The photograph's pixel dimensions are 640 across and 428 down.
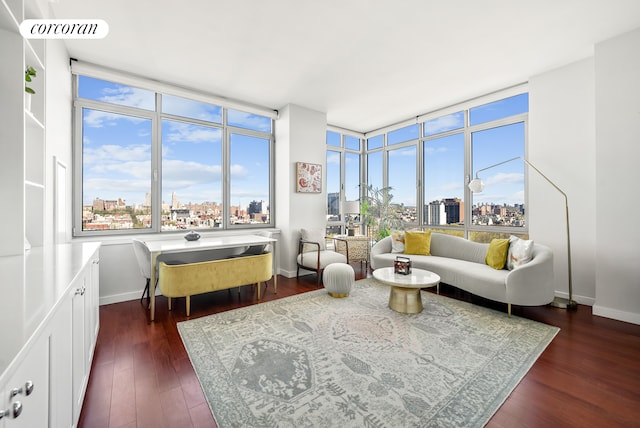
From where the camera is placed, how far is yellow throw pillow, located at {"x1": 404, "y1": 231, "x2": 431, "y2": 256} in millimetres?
4383

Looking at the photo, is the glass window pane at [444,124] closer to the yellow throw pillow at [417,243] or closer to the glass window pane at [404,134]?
the glass window pane at [404,134]

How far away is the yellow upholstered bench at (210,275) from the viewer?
299 centimetres

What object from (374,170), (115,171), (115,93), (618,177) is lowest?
(618,177)

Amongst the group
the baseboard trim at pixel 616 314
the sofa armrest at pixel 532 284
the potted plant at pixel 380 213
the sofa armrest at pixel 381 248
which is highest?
the potted plant at pixel 380 213

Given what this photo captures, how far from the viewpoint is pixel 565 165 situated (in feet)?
11.4

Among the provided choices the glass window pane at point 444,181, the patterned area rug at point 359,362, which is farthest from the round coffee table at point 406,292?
the glass window pane at point 444,181

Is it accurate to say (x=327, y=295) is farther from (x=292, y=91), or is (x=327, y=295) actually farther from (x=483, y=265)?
(x=292, y=91)

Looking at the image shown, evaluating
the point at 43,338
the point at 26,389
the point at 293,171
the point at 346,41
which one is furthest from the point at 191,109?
the point at 26,389

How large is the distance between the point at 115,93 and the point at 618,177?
593 cm

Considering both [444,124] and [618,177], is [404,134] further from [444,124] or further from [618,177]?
[618,177]

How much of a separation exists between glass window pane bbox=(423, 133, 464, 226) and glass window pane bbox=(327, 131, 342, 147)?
1.84m

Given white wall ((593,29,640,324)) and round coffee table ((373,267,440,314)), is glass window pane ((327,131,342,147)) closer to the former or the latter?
round coffee table ((373,267,440,314))

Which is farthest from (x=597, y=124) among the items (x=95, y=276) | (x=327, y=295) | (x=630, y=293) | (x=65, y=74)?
(x=65, y=74)

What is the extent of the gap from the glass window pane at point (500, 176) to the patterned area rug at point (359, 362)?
181cm
